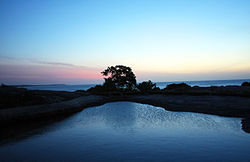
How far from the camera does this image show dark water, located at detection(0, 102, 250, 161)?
8062 mm

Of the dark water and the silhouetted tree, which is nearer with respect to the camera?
the dark water

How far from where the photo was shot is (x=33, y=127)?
542 inches

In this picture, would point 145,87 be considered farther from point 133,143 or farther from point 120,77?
point 133,143

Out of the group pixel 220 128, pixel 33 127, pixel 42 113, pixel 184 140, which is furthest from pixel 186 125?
pixel 42 113

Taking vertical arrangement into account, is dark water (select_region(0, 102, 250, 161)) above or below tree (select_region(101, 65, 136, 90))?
below

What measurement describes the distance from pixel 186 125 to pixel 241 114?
22.9 ft

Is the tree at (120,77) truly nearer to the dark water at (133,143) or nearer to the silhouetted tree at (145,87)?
the silhouetted tree at (145,87)

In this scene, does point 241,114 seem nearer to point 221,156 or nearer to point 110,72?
point 221,156

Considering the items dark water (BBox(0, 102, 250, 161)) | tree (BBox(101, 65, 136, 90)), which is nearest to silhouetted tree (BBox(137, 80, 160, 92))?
tree (BBox(101, 65, 136, 90))

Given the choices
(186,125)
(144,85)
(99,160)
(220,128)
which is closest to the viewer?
(99,160)

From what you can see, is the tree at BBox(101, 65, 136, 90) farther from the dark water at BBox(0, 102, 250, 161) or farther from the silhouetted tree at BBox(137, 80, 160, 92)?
the dark water at BBox(0, 102, 250, 161)

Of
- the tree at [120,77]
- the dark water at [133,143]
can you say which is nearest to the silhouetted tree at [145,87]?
the tree at [120,77]

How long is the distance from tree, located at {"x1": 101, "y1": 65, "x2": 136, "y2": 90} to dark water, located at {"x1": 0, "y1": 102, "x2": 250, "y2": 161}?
27.5m

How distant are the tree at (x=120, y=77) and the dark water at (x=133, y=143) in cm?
2750
